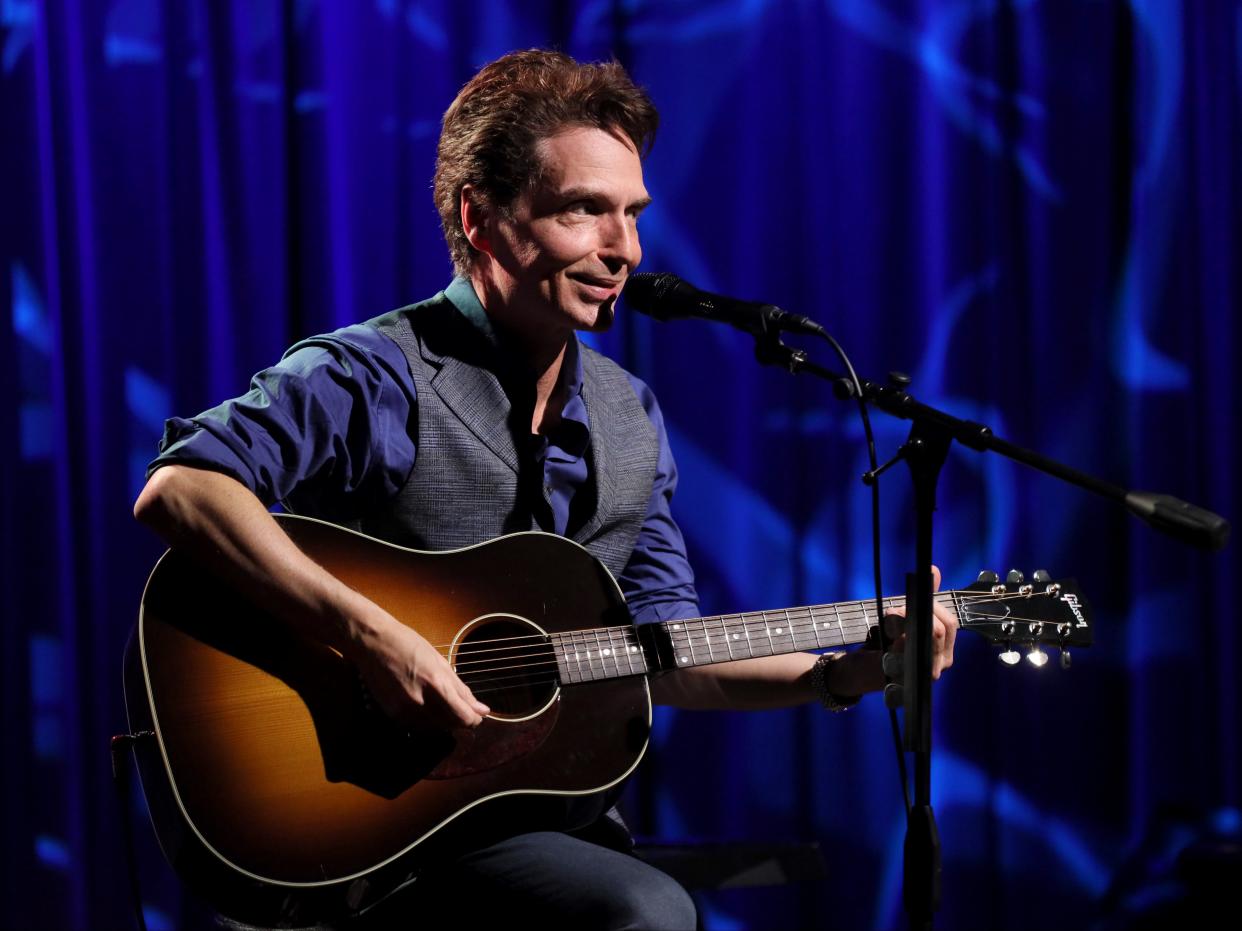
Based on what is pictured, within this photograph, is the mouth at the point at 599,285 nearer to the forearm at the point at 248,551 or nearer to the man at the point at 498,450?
the man at the point at 498,450

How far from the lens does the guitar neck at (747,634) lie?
2.08m

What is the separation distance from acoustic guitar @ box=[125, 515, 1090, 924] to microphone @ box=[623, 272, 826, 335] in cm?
43

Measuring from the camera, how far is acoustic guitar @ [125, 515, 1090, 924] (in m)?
1.73

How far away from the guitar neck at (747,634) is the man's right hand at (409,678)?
12.6 inches

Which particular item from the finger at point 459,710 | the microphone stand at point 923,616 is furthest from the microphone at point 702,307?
the finger at point 459,710

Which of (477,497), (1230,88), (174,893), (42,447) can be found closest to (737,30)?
(1230,88)

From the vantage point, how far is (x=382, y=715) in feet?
6.04

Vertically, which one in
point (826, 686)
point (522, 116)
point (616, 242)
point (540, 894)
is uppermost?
point (522, 116)

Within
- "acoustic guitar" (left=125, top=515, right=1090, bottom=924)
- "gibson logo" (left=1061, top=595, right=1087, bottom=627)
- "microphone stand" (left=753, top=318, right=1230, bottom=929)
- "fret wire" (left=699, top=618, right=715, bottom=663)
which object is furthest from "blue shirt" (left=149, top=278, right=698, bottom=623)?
Answer: "microphone stand" (left=753, top=318, right=1230, bottom=929)

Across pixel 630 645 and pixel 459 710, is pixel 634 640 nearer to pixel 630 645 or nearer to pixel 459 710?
pixel 630 645

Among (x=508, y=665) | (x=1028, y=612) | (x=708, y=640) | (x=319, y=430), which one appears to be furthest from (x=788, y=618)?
(x=319, y=430)

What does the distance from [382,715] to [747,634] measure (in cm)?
65

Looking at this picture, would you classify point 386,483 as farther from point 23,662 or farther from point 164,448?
point 23,662

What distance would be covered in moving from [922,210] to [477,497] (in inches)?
68.4
